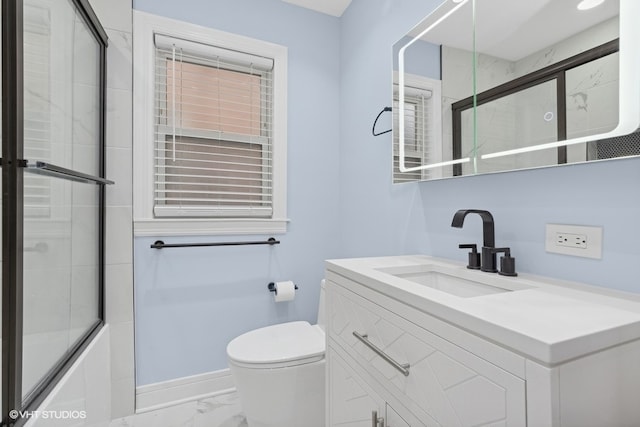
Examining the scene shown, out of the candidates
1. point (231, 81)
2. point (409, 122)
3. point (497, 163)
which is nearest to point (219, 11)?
point (231, 81)

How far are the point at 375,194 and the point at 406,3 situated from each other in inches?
38.3

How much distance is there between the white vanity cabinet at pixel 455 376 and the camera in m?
0.48

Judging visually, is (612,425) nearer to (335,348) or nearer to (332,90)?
(335,348)

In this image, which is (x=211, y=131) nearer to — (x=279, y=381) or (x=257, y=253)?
(x=257, y=253)

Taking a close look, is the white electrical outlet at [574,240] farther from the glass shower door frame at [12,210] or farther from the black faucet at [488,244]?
the glass shower door frame at [12,210]

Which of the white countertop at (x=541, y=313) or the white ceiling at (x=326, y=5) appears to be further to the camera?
the white ceiling at (x=326, y=5)

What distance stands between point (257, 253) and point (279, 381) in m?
0.82

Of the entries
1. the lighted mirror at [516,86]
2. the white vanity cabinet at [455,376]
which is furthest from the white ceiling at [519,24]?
the white vanity cabinet at [455,376]

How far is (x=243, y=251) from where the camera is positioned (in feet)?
6.31

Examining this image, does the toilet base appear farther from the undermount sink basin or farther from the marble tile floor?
the undermount sink basin

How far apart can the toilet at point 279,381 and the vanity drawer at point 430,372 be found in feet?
1.42

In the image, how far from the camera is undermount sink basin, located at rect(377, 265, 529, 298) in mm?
926

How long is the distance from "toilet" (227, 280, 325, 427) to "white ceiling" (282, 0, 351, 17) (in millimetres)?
2099

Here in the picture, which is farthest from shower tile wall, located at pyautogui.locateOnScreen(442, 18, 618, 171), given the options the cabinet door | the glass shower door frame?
the glass shower door frame
